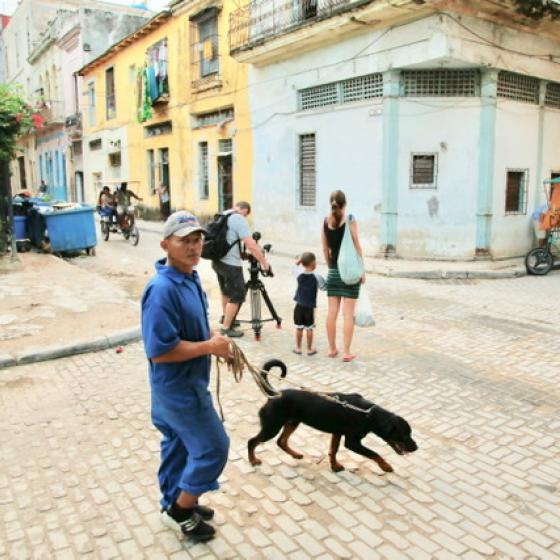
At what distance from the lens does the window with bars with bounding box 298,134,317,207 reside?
14.4m

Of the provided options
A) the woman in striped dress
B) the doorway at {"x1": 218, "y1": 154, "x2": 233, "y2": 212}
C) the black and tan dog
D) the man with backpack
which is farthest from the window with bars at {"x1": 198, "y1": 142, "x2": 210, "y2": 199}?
the black and tan dog

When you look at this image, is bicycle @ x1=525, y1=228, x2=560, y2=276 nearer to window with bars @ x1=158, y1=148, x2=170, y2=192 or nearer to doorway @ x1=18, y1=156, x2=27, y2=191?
window with bars @ x1=158, y1=148, x2=170, y2=192

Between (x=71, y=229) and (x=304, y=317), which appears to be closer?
(x=304, y=317)

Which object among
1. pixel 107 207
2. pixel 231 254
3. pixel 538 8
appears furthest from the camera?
pixel 107 207

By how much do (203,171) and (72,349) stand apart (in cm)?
1446

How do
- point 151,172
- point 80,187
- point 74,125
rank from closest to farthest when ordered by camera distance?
point 151,172, point 74,125, point 80,187

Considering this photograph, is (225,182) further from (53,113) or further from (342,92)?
(53,113)

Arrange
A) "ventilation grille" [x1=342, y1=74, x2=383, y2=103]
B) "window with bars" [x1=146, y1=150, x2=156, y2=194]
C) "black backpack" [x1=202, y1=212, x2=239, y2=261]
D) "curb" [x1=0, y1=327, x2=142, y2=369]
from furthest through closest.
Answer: "window with bars" [x1=146, y1=150, x2=156, y2=194] → "ventilation grille" [x1=342, y1=74, x2=383, y2=103] → "black backpack" [x1=202, y1=212, x2=239, y2=261] → "curb" [x1=0, y1=327, x2=142, y2=369]

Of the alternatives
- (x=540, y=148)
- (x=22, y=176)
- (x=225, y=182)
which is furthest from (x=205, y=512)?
(x=22, y=176)

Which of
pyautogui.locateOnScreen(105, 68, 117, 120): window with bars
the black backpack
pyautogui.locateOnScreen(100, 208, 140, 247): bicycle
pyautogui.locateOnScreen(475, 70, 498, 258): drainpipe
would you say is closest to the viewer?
the black backpack

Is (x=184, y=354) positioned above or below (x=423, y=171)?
below

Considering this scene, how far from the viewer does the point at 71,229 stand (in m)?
13.5

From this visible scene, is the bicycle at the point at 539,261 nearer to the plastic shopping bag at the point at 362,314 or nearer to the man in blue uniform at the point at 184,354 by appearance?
the plastic shopping bag at the point at 362,314

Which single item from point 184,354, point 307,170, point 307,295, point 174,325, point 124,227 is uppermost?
point 307,170
